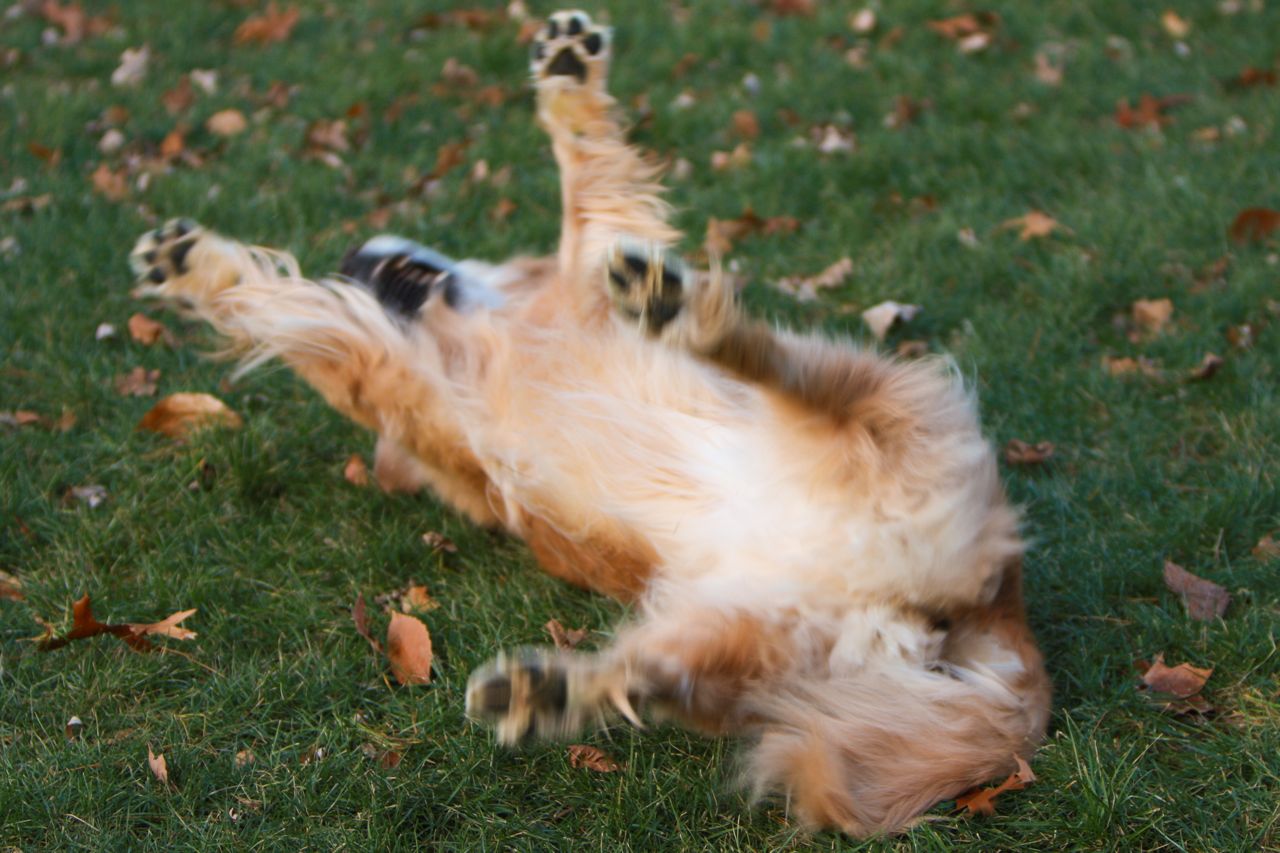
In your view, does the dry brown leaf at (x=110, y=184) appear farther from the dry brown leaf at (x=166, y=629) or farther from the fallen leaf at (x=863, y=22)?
the fallen leaf at (x=863, y=22)

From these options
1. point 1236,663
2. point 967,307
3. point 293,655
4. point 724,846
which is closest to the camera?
point 724,846

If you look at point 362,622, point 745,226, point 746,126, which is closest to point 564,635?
point 362,622

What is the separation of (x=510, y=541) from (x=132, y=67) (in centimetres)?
383

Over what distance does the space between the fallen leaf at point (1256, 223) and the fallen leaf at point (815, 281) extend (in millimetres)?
1289

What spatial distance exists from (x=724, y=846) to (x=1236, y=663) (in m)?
1.16

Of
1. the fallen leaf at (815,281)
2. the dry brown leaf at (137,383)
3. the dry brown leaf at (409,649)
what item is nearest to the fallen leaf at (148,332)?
the dry brown leaf at (137,383)

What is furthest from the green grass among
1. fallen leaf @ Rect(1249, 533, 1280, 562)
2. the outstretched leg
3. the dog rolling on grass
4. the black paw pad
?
the outstretched leg

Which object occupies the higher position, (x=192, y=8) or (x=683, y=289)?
(x=683, y=289)

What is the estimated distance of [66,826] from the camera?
2234 mm

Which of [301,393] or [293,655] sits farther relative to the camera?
[301,393]

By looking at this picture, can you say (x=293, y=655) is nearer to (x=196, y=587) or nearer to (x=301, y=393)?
(x=196, y=587)

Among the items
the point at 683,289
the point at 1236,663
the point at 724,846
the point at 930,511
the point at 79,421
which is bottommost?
the point at 79,421

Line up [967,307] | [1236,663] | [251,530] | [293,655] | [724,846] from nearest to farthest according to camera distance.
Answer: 1. [724,846]
2. [1236,663]
3. [293,655]
4. [251,530]
5. [967,307]

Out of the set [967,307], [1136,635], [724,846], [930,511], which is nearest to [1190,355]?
[967,307]
